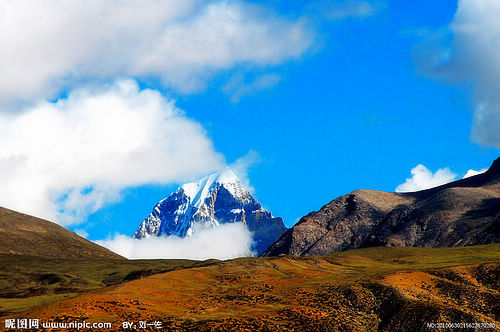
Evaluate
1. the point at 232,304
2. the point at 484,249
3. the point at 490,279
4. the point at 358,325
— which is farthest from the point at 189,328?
the point at 484,249

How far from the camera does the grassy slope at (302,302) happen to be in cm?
6656

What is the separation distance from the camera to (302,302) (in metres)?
81.4

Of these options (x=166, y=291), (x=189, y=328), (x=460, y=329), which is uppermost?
(x=166, y=291)

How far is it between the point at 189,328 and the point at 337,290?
34.7 metres

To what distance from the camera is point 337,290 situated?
87.4 meters

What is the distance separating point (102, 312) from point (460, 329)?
50.1 m

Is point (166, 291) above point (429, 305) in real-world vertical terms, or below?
above

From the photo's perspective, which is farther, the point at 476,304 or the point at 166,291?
the point at 166,291

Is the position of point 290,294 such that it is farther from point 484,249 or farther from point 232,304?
point 484,249

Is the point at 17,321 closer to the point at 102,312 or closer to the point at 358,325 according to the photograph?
the point at 102,312

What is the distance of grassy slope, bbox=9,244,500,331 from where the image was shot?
66562 millimetres

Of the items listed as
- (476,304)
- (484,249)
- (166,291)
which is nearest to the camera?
(476,304)

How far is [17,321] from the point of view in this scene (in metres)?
62.4

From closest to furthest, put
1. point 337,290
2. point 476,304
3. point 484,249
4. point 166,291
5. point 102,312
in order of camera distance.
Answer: point 102,312 < point 476,304 < point 337,290 < point 166,291 < point 484,249
